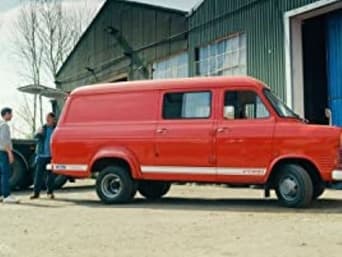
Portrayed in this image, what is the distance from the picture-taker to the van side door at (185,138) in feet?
41.0

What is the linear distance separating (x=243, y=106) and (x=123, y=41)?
1768 cm

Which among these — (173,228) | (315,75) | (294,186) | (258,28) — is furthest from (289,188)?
(315,75)

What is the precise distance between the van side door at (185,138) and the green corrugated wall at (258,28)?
6174mm

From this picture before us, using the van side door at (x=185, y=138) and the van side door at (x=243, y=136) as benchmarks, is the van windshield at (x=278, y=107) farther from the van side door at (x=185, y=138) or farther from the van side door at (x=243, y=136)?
the van side door at (x=185, y=138)

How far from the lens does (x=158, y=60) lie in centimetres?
2627

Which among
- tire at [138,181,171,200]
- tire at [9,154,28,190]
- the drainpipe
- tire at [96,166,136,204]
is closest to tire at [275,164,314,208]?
tire at [96,166,136,204]

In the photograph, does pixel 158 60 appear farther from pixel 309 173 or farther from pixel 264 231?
pixel 264 231

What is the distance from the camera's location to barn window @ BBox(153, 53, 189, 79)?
2439 cm

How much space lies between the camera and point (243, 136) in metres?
12.2

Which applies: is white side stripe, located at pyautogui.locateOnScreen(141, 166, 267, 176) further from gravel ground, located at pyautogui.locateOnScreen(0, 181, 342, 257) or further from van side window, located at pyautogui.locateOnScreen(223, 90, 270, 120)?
van side window, located at pyautogui.locateOnScreen(223, 90, 270, 120)

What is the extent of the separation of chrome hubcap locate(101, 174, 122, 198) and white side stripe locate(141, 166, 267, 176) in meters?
0.63

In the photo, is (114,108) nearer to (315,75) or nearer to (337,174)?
(337,174)

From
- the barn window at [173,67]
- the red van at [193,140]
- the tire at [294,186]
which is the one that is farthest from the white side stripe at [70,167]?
the barn window at [173,67]

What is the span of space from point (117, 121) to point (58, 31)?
108ft
